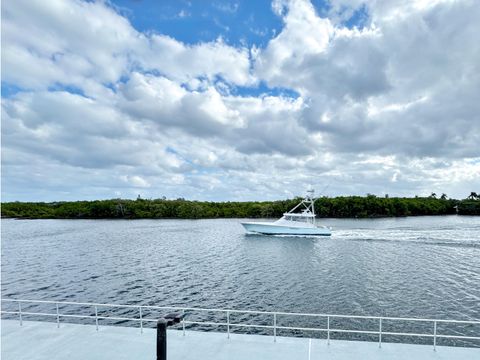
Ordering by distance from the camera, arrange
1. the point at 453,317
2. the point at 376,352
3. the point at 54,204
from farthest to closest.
Answer: the point at 54,204
the point at 453,317
the point at 376,352

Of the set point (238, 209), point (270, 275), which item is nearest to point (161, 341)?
point (270, 275)

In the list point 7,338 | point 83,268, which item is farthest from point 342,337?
point 83,268

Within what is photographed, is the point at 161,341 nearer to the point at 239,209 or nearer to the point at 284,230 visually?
the point at 284,230

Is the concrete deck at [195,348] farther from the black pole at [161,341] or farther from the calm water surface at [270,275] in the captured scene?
the calm water surface at [270,275]

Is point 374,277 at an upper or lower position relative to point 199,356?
lower

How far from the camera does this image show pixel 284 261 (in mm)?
44312

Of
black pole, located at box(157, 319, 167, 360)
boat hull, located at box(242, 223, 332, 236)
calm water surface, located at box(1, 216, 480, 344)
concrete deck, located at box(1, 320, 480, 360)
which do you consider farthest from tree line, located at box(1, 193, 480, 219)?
black pole, located at box(157, 319, 167, 360)

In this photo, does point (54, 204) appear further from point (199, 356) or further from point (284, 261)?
point (199, 356)

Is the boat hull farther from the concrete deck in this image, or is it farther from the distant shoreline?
the distant shoreline

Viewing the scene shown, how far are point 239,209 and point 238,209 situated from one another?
50 centimetres

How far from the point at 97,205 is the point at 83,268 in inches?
5613

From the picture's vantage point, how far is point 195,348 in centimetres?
1197

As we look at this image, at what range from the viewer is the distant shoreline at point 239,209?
517ft

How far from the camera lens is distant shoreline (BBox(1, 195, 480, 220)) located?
157500mm
